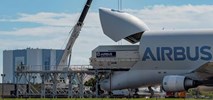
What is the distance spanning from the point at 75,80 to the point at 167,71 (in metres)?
18.0

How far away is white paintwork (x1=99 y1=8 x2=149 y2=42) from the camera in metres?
93.7

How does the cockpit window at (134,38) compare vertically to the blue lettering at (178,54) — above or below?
above

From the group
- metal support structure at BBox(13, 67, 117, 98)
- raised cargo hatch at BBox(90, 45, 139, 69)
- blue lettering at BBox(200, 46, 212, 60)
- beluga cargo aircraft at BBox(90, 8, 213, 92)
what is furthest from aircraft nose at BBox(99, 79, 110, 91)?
blue lettering at BBox(200, 46, 212, 60)

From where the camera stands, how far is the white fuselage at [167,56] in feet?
290

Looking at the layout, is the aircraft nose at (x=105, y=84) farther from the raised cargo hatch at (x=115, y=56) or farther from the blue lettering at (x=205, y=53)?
the blue lettering at (x=205, y=53)

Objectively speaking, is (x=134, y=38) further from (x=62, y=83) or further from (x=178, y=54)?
(x=62, y=83)

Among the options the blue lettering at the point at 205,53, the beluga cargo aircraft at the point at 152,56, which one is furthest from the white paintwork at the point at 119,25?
the blue lettering at the point at 205,53

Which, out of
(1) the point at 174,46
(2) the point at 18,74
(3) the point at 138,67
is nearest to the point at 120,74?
(3) the point at 138,67

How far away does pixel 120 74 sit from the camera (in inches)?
3706

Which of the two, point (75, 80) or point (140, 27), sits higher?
point (140, 27)

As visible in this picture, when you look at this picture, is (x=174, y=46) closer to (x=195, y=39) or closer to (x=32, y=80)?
(x=195, y=39)

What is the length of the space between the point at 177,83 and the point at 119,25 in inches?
540

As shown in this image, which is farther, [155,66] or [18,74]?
[18,74]

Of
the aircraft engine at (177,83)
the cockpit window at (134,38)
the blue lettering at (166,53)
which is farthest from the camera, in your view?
the cockpit window at (134,38)
